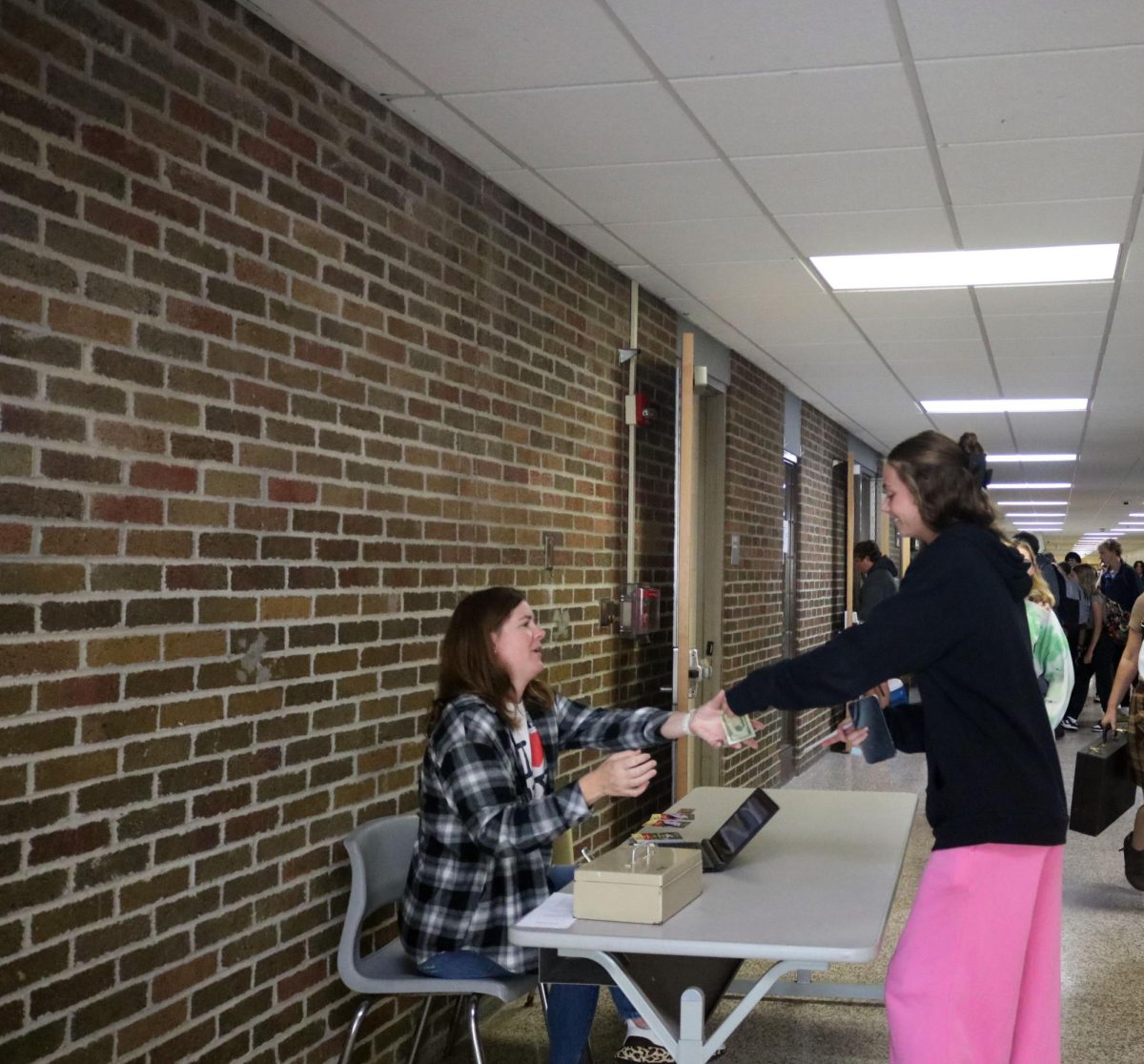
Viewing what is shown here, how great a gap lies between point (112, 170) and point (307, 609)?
3.72 feet

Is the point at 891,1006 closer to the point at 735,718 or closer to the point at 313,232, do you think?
the point at 735,718

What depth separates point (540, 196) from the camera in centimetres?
437

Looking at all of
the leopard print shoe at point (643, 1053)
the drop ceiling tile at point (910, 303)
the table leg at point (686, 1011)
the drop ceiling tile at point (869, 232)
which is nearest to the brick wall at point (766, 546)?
the drop ceiling tile at point (910, 303)

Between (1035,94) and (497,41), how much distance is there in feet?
4.60

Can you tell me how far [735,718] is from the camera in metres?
2.96

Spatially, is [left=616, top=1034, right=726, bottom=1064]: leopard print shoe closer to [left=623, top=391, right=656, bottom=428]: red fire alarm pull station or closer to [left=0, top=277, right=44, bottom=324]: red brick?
[left=0, top=277, right=44, bottom=324]: red brick

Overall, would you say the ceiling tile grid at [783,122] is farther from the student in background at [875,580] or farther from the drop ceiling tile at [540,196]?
the student in background at [875,580]

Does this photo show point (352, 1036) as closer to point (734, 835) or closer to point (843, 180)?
point (734, 835)

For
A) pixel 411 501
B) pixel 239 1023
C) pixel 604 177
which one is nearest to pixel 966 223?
pixel 604 177

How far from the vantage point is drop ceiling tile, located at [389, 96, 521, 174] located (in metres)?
3.53

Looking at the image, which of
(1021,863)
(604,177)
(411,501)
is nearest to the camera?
(1021,863)

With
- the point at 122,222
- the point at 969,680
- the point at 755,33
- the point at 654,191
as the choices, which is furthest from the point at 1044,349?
the point at 122,222

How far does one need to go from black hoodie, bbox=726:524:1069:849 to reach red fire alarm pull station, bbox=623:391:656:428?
2882 mm

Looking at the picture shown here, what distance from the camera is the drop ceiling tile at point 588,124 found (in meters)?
3.43
